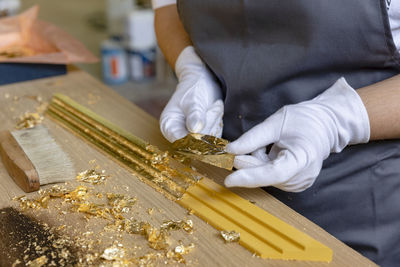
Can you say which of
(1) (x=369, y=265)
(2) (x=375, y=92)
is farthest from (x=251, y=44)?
(1) (x=369, y=265)

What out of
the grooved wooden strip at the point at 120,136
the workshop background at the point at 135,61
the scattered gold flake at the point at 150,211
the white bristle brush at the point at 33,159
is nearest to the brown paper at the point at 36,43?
the grooved wooden strip at the point at 120,136

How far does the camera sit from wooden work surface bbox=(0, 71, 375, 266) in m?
0.68

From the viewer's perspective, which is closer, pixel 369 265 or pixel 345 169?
pixel 369 265

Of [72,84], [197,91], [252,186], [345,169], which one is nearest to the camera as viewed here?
[252,186]

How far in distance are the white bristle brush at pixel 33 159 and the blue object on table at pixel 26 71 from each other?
37cm

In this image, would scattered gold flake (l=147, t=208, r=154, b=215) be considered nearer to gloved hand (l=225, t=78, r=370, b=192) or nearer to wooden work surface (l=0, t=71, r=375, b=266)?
wooden work surface (l=0, t=71, r=375, b=266)

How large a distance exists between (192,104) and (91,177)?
28 cm

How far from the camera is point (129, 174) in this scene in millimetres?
893

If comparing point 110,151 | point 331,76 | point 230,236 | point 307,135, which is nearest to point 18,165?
point 110,151

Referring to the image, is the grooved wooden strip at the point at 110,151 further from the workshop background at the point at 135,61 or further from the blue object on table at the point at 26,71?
the workshop background at the point at 135,61

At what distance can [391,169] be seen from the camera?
3.03 feet

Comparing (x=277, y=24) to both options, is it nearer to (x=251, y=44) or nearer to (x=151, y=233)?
(x=251, y=44)

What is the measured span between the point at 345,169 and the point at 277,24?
1.10 feet

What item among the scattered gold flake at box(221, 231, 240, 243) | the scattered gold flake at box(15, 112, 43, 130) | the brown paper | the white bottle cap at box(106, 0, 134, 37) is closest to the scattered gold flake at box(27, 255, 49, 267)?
the scattered gold flake at box(221, 231, 240, 243)
